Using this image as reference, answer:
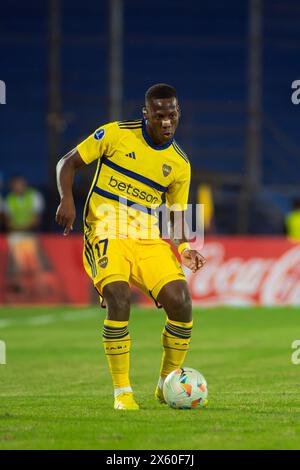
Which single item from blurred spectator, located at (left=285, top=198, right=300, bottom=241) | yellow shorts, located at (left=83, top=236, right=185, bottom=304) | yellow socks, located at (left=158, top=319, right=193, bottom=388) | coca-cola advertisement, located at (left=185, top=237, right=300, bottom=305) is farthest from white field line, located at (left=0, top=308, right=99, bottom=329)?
yellow shorts, located at (left=83, top=236, right=185, bottom=304)

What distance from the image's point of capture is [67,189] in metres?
8.30

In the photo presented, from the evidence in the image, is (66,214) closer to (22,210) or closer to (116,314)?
(116,314)

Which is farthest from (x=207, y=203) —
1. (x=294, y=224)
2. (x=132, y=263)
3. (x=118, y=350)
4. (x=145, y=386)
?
(x=118, y=350)

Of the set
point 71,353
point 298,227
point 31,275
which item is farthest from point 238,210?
point 71,353

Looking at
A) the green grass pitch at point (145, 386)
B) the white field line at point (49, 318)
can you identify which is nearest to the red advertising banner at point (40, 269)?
the white field line at point (49, 318)

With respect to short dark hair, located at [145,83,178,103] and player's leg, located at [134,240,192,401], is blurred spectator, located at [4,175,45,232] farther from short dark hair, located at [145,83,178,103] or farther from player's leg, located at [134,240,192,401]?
short dark hair, located at [145,83,178,103]

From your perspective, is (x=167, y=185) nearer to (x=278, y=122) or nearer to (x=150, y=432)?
(x=150, y=432)

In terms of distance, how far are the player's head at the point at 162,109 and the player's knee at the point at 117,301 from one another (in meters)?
1.29

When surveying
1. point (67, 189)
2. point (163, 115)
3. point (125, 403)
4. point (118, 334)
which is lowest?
point (125, 403)

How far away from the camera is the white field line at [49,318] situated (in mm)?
18877

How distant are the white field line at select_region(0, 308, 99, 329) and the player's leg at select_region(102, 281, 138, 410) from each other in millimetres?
10165

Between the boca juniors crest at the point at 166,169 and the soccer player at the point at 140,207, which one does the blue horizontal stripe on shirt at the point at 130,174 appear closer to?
the soccer player at the point at 140,207

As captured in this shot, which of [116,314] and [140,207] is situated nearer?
[116,314]

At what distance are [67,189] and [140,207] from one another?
28.0 inches
